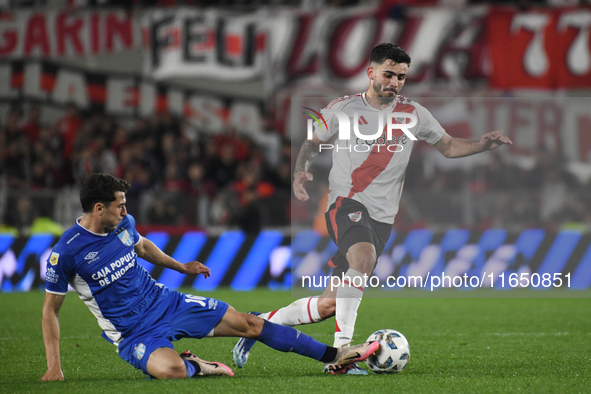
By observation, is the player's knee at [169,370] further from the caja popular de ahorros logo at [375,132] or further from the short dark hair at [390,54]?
the short dark hair at [390,54]

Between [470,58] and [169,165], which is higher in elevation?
[470,58]

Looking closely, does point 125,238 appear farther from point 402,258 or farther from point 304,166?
point 402,258

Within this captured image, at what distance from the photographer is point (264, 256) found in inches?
500

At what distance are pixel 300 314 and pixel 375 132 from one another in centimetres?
156

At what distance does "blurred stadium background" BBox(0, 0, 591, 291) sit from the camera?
12.5 meters

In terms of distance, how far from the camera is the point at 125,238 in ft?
17.2

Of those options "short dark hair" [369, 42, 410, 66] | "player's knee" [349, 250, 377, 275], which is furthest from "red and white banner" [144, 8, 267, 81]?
"player's knee" [349, 250, 377, 275]

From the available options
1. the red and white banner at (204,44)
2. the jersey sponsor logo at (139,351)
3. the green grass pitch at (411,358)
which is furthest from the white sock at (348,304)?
the red and white banner at (204,44)

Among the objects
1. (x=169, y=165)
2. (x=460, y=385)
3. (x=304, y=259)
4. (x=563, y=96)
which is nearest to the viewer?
(x=460, y=385)

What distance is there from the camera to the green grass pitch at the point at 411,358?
4918mm

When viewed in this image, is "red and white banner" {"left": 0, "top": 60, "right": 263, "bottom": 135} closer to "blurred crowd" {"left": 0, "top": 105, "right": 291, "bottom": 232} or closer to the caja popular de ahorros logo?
"blurred crowd" {"left": 0, "top": 105, "right": 291, "bottom": 232}

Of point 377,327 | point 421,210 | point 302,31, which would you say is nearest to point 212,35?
point 302,31

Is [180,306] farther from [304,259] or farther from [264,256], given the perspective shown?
[264,256]

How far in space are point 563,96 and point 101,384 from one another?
42.0 feet
